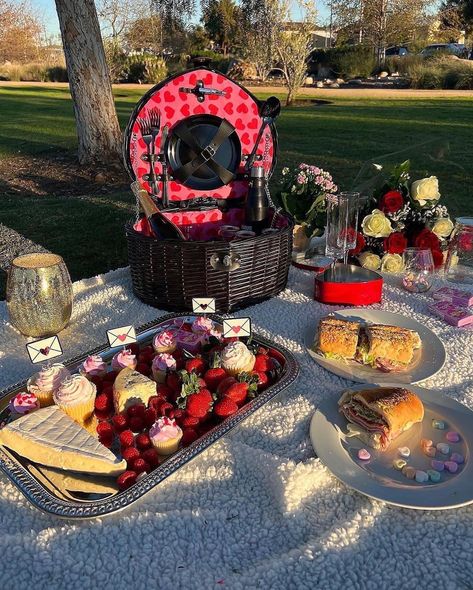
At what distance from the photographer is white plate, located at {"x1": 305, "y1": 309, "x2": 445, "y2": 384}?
1.31 meters

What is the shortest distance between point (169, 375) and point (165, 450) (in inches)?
9.2

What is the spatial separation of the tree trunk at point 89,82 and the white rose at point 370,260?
4.00 m

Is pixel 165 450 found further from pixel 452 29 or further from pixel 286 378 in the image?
pixel 452 29

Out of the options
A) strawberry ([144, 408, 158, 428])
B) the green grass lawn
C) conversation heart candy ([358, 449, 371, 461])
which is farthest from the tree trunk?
conversation heart candy ([358, 449, 371, 461])

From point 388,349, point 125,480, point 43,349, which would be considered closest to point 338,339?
point 388,349

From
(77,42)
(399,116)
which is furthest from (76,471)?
(399,116)

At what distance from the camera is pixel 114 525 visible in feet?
3.01

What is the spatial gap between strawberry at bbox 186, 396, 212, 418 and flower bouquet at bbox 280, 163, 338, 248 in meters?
1.18

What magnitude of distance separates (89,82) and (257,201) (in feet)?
12.5

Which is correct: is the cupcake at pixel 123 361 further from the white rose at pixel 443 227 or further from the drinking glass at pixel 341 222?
the white rose at pixel 443 227

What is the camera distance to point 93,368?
1287 mm

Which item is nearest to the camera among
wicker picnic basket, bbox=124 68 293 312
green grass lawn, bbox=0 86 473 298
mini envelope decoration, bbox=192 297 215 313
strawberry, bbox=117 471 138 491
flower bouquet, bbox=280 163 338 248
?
strawberry, bbox=117 471 138 491

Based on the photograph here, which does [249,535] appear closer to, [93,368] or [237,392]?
[237,392]

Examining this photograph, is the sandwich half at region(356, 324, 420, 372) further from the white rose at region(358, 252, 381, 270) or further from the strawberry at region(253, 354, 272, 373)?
the white rose at region(358, 252, 381, 270)
